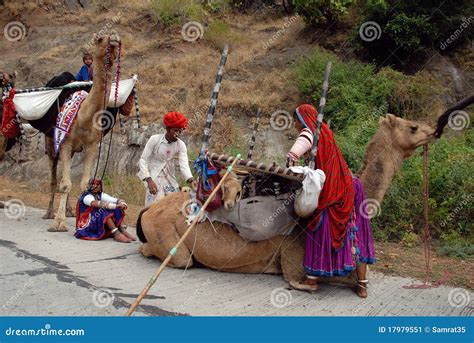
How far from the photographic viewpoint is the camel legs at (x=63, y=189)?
297 inches

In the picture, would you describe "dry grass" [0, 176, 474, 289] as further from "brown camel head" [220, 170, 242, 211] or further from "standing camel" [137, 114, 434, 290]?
"brown camel head" [220, 170, 242, 211]

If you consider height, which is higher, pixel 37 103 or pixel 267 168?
pixel 267 168

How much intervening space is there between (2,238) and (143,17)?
18.9 m

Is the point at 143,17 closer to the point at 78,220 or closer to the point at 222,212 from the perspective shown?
the point at 78,220

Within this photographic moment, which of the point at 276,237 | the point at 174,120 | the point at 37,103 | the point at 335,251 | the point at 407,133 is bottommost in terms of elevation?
the point at 276,237

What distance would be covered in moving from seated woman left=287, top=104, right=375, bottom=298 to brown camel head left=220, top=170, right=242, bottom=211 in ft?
1.92

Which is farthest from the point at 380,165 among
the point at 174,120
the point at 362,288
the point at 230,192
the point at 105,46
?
the point at 105,46

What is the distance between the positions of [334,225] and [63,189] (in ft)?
15.8

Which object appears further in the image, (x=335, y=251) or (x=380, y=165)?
Answer: (x=380, y=165)

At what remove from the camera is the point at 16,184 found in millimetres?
15430

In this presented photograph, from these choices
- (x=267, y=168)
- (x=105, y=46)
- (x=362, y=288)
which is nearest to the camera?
(x=267, y=168)

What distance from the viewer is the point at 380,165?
16.8ft

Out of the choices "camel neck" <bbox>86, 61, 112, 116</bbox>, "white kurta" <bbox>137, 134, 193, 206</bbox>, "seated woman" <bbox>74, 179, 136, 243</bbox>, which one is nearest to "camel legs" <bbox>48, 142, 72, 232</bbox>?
"seated woman" <bbox>74, 179, 136, 243</bbox>

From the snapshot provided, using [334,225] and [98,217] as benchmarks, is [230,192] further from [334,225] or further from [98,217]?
[98,217]
